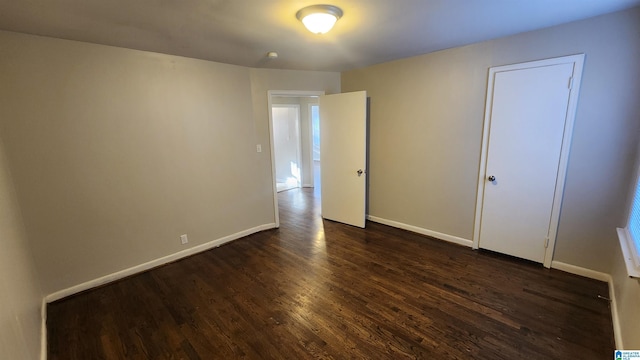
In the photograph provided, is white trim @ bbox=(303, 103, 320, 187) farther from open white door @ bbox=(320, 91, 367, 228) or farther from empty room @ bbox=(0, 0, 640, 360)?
empty room @ bbox=(0, 0, 640, 360)

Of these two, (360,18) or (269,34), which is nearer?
(360,18)

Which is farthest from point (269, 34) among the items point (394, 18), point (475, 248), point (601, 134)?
point (475, 248)

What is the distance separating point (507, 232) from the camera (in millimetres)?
2859

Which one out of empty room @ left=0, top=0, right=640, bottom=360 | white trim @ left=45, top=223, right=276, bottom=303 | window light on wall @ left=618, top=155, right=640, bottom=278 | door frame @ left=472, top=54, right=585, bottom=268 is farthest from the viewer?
white trim @ left=45, top=223, right=276, bottom=303

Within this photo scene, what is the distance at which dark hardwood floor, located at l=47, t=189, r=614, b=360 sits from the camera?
181 centimetres

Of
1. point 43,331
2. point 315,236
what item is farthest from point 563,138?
point 43,331

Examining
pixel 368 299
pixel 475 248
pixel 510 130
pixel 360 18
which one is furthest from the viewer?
pixel 475 248

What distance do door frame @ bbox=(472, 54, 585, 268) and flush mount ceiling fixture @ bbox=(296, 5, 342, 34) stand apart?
1.87 m

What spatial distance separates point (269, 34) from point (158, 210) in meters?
Result: 2.16

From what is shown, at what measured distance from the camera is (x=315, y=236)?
3652 mm

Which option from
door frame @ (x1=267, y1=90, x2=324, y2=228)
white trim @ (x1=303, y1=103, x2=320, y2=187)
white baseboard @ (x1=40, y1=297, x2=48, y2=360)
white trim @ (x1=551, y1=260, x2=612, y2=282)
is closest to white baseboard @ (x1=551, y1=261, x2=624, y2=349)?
white trim @ (x1=551, y1=260, x2=612, y2=282)

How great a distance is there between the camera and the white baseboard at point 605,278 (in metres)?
1.79

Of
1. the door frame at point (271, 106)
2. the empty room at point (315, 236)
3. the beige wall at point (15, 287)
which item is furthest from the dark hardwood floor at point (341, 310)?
the door frame at point (271, 106)

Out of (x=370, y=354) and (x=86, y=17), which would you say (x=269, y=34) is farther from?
(x=370, y=354)
